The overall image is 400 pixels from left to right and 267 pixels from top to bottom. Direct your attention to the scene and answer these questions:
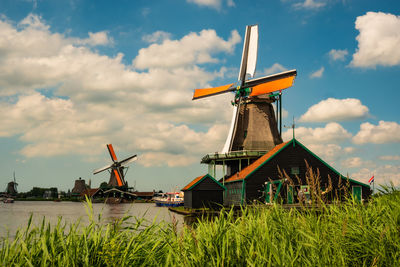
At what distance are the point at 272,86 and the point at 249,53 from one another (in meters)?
5.31

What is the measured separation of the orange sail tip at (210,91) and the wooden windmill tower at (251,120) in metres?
0.29

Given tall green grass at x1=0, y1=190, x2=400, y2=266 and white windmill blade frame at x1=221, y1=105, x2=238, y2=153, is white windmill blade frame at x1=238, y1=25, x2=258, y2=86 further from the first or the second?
tall green grass at x1=0, y1=190, x2=400, y2=266

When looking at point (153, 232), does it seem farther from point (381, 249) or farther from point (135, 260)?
point (381, 249)

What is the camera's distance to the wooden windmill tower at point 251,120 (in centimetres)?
3388

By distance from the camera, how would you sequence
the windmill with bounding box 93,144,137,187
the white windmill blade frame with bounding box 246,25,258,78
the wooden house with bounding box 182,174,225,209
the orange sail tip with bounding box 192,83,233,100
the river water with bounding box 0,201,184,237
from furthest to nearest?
the windmill with bounding box 93,144,137,187, the orange sail tip with bounding box 192,83,233,100, the white windmill blade frame with bounding box 246,25,258,78, the wooden house with bounding box 182,174,225,209, the river water with bounding box 0,201,184,237

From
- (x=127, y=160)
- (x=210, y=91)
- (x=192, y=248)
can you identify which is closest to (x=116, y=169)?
(x=127, y=160)

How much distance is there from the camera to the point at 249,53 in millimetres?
37906

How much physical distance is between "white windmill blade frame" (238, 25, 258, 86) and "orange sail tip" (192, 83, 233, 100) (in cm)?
179

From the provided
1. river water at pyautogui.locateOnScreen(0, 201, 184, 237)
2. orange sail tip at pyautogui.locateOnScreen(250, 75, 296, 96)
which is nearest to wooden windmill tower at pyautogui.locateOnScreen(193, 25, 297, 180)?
orange sail tip at pyautogui.locateOnScreen(250, 75, 296, 96)

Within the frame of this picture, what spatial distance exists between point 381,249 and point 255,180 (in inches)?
875

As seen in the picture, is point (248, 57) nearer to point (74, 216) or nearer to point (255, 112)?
point (255, 112)

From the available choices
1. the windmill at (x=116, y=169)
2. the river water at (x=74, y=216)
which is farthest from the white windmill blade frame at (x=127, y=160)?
the river water at (x=74, y=216)

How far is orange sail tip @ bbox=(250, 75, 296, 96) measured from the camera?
3422 centimetres

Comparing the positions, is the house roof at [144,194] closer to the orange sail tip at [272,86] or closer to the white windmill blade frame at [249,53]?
the white windmill blade frame at [249,53]
